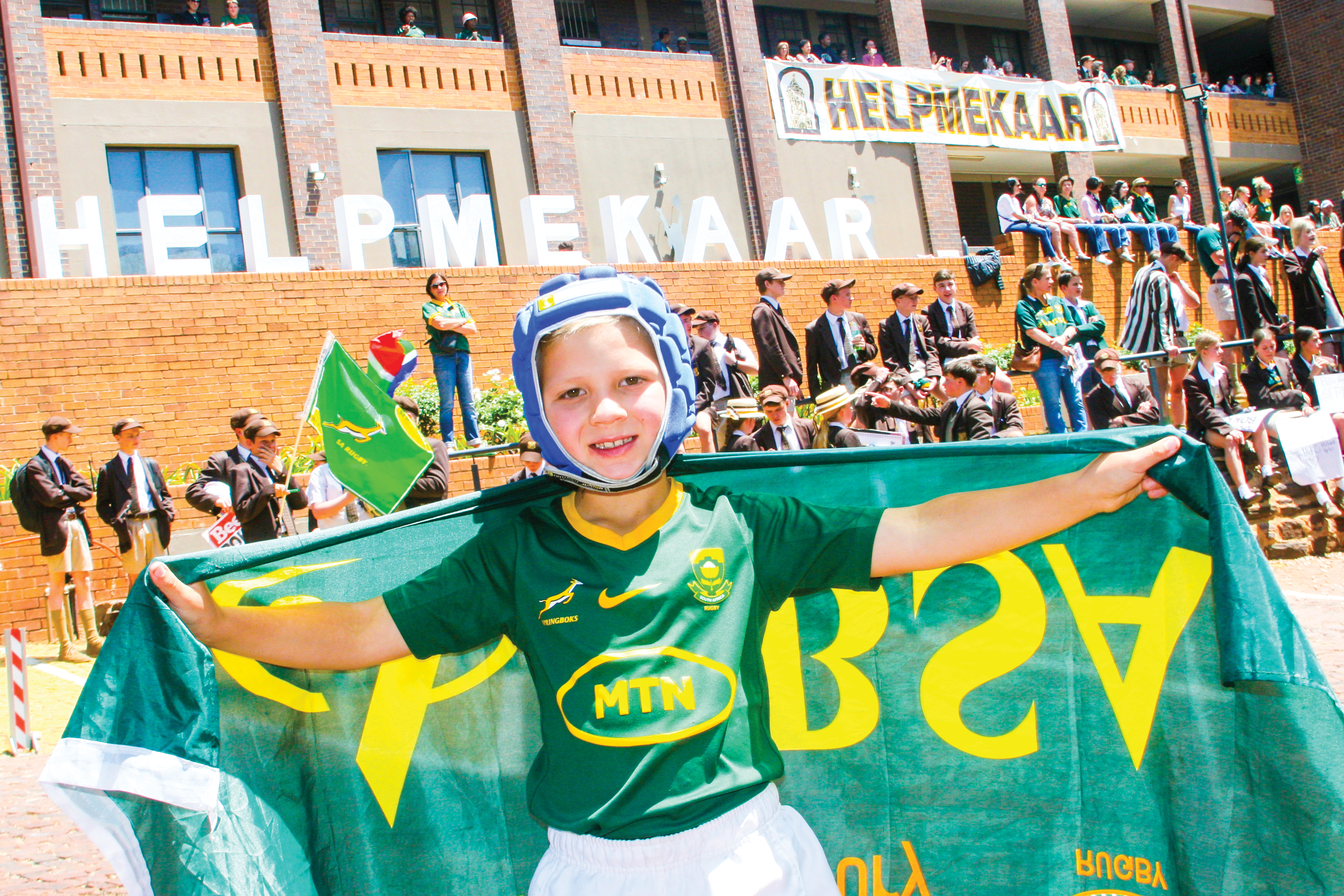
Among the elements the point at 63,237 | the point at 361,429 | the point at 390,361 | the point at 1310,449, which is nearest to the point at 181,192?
the point at 63,237

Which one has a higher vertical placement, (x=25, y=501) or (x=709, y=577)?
(x=25, y=501)

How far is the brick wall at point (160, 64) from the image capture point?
17.2m

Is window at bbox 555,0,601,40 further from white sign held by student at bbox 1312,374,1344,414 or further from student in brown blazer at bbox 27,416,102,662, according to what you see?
white sign held by student at bbox 1312,374,1344,414

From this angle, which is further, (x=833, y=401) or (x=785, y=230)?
(x=785, y=230)

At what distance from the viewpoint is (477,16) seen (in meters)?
23.7

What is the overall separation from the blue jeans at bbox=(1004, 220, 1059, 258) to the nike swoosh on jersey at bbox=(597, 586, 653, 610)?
19712mm

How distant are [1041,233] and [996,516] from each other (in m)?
19.4

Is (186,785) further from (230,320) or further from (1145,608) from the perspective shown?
(230,320)

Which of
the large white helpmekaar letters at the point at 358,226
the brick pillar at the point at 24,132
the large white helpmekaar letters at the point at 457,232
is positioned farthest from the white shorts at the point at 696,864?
the brick pillar at the point at 24,132

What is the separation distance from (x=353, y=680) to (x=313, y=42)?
1828 cm

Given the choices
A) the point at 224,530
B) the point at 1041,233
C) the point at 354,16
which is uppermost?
the point at 354,16

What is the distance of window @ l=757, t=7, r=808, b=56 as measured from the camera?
27.4 m

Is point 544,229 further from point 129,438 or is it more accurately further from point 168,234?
point 129,438

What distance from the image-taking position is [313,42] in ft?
61.8
